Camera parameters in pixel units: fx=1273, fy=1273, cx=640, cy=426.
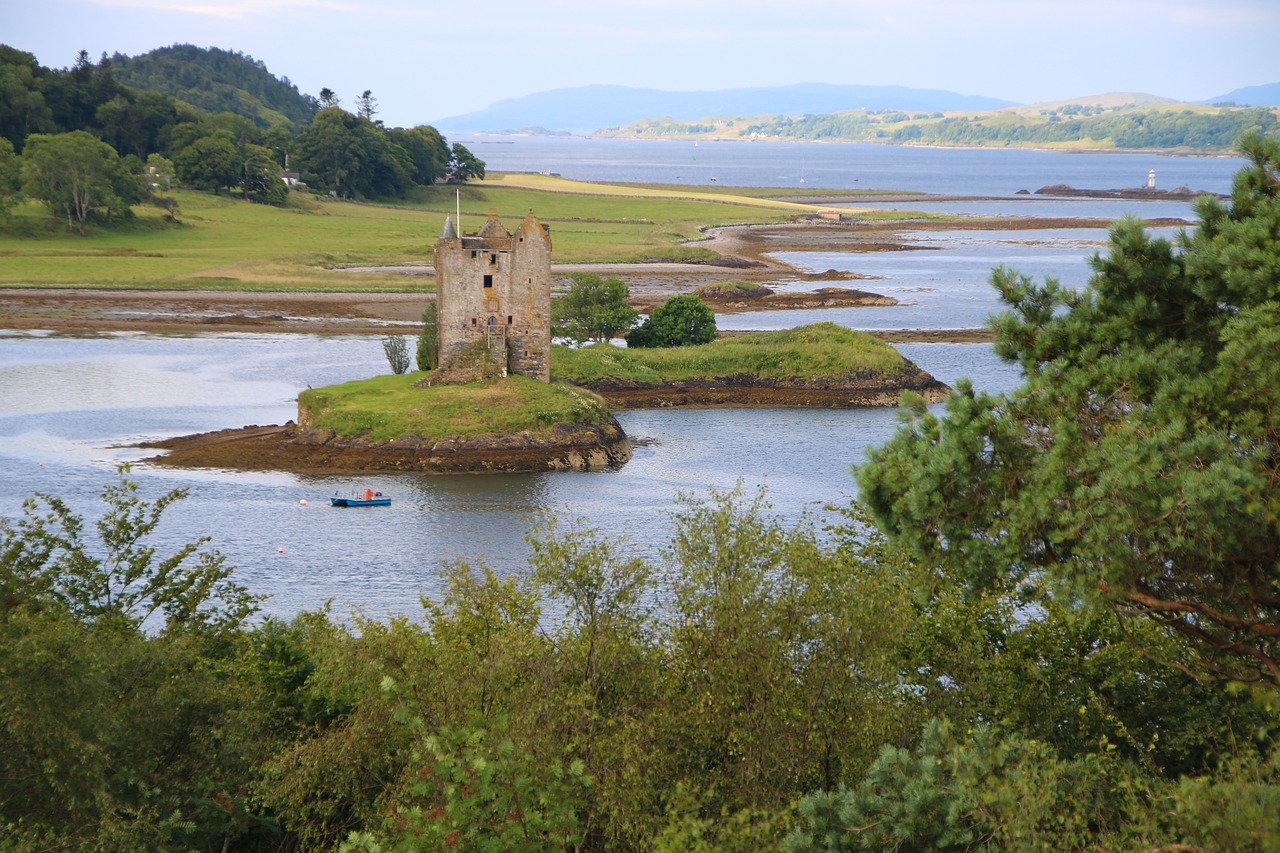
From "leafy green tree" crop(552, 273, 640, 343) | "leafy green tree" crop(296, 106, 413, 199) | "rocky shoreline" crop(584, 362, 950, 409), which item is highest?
"leafy green tree" crop(296, 106, 413, 199)

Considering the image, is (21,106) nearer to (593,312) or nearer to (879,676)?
(593,312)

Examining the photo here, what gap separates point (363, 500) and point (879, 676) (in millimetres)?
37438

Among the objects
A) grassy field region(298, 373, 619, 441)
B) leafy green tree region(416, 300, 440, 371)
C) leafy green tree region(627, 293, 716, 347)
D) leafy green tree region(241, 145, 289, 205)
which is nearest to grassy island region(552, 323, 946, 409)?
leafy green tree region(627, 293, 716, 347)

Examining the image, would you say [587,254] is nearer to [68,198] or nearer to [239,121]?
[68,198]

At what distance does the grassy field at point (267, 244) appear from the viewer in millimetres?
116750

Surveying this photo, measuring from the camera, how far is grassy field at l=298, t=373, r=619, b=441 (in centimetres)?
6200

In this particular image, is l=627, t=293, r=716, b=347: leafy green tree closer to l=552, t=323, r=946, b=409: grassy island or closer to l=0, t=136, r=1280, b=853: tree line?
l=552, t=323, r=946, b=409: grassy island

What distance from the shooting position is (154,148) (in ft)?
579

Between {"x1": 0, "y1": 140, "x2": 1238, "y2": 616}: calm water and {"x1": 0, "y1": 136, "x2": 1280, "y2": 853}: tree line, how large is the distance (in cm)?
652

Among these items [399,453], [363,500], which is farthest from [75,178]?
[363,500]

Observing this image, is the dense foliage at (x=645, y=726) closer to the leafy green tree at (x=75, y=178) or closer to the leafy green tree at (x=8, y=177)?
the leafy green tree at (x=8, y=177)

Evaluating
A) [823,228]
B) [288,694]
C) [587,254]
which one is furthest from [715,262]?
[288,694]

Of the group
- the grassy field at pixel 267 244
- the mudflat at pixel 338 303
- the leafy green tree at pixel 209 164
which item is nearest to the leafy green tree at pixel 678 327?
the mudflat at pixel 338 303

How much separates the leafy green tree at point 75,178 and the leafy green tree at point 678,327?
252 ft
